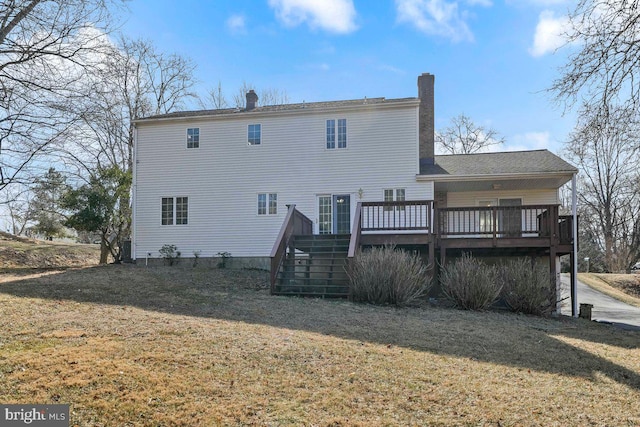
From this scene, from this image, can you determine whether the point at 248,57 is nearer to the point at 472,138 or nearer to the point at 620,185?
the point at 472,138

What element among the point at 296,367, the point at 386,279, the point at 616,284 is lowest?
the point at 616,284

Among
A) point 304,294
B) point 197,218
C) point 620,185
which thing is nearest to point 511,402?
point 304,294

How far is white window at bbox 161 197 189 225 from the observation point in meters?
18.6

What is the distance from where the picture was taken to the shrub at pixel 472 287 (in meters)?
11.5

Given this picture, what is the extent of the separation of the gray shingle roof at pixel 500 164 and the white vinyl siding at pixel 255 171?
132 cm

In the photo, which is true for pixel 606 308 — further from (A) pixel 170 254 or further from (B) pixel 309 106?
(A) pixel 170 254

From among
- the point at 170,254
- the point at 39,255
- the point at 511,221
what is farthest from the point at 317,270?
the point at 39,255

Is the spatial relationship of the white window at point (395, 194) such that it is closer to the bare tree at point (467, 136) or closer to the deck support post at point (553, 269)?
the deck support post at point (553, 269)

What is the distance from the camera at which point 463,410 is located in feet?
15.1

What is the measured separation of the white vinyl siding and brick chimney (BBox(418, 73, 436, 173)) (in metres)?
1.37

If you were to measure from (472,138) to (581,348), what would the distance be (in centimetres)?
3177

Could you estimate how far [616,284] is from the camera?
28281 mm

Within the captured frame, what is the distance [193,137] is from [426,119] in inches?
359

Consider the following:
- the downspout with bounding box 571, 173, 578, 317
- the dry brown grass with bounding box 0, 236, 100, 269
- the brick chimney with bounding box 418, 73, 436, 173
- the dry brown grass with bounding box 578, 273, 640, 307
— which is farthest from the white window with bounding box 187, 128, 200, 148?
the dry brown grass with bounding box 578, 273, 640, 307
